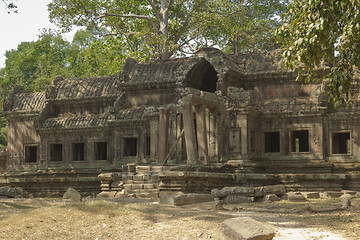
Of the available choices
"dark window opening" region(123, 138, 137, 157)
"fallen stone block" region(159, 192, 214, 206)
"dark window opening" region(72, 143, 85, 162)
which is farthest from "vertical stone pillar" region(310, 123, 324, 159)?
"dark window opening" region(72, 143, 85, 162)

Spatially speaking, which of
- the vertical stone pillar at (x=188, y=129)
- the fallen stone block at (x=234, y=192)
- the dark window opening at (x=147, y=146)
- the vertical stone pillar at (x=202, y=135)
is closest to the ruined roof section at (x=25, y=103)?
the dark window opening at (x=147, y=146)

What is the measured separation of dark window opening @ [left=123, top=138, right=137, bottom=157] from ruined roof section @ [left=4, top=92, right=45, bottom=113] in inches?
234

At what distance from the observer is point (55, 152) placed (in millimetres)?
29500

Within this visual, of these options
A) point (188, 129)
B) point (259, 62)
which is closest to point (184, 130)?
point (188, 129)

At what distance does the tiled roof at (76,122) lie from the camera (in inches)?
1085

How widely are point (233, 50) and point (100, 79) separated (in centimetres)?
1499

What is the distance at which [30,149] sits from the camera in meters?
31.4

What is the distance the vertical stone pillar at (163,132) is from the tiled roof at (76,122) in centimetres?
541

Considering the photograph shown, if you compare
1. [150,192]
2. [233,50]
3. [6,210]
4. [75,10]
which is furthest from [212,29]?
[6,210]

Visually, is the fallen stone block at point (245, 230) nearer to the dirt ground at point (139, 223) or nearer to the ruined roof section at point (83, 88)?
the dirt ground at point (139, 223)

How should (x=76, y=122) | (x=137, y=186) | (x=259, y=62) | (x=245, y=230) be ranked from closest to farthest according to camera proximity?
(x=245, y=230) → (x=137, y=186) → (x=259, y=62) → (x=76, y=122)

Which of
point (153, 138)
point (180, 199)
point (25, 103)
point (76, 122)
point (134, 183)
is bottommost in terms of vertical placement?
point (180, 199)

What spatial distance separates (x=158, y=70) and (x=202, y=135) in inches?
234

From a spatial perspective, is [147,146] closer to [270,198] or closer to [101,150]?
[101,150]
